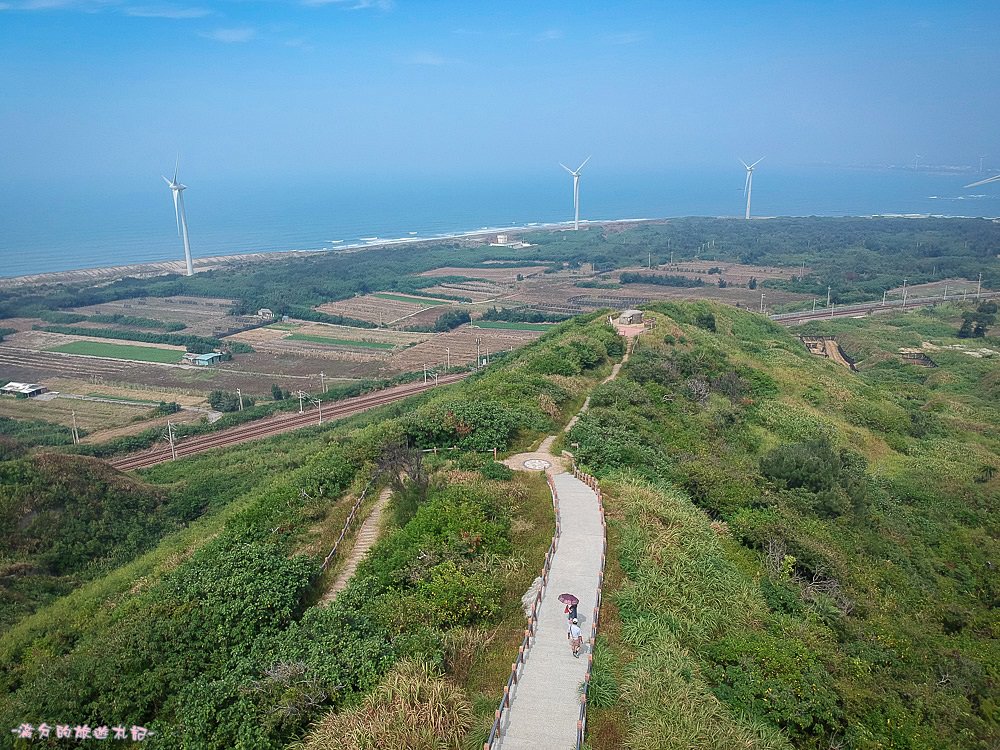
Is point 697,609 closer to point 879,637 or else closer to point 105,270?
point 879,637

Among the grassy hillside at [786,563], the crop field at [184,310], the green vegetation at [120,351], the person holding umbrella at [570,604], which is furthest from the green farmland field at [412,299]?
the person holding umbrella at [570,604]

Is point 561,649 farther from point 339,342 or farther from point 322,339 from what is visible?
point 322,339

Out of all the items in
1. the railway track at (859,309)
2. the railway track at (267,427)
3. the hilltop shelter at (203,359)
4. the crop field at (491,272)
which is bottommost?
the railway track at (267,427)

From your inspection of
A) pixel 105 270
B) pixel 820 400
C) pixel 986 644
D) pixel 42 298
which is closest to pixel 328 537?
pixel 986 644

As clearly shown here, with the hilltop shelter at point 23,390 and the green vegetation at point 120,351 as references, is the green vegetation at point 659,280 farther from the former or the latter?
the hilltop shelter at point 23,390

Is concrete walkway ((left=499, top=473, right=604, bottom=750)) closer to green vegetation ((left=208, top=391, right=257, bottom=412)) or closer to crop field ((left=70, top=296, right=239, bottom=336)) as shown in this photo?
green vegetation ((left=208, top=391, right=257, bottom=412))

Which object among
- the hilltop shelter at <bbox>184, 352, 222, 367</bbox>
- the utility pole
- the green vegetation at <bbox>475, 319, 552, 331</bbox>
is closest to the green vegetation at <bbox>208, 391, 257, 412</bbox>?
the utility pole
